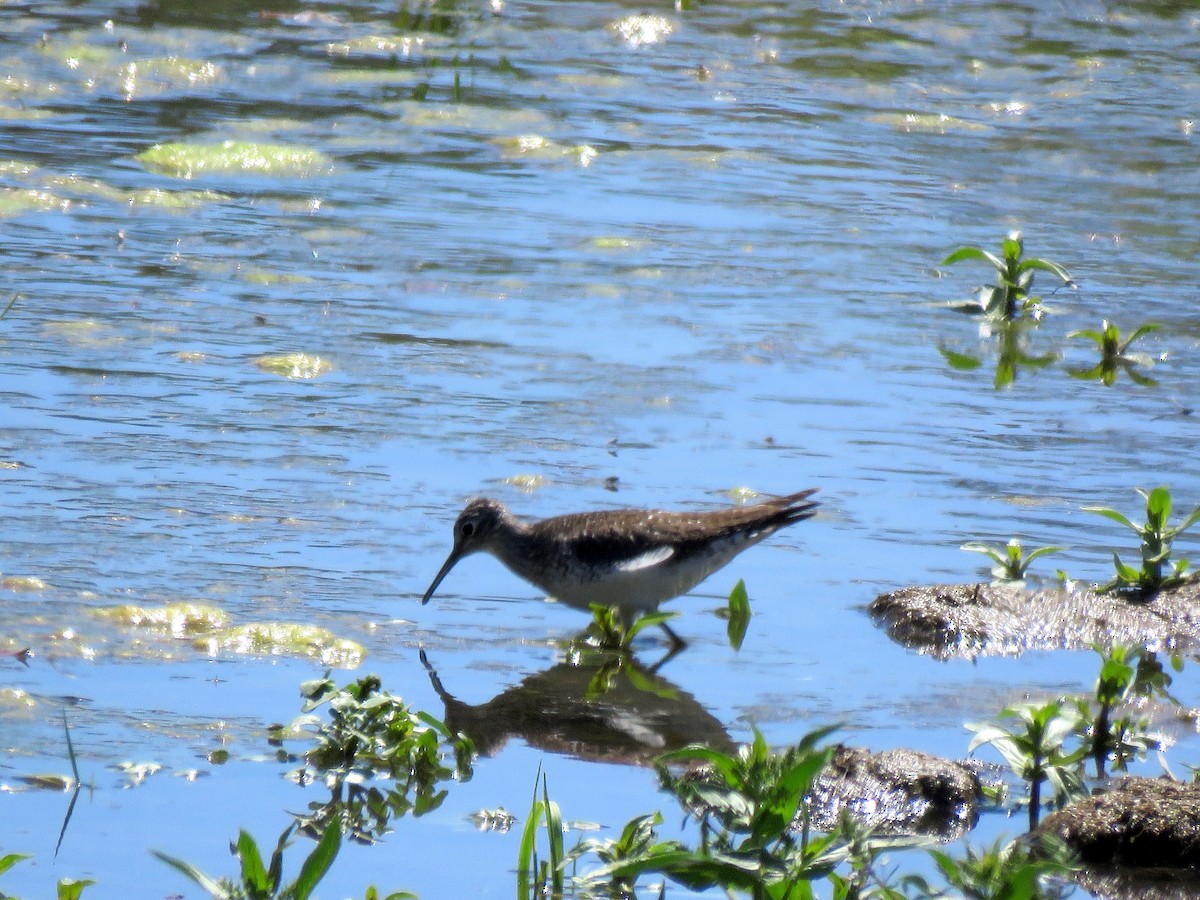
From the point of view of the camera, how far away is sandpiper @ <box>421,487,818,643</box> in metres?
5.70

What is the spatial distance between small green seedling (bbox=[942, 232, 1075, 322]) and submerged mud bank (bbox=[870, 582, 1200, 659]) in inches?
121

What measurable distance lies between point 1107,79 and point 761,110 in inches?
121

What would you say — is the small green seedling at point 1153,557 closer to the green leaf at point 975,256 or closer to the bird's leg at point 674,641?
the bird's leg at point 674,641

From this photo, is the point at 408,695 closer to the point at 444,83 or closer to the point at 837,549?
the point at 837,549

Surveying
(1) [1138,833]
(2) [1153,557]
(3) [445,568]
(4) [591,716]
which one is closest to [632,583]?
(3) [445,568]

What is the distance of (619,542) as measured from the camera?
570 centimetres

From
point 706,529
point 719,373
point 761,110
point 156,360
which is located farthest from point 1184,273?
point 156,360

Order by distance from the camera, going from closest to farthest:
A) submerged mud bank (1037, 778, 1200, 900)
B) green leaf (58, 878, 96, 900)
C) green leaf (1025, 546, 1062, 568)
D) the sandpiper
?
green leaf (58, 878, 96, 900), submerged mud bank (1037, 778, 1200, 900), green leaf (1025, 546, 1062, 568), the sandpiper

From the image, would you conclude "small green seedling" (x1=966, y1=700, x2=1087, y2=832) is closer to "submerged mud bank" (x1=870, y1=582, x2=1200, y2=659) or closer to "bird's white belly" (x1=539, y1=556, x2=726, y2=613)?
"submerged mud bank" (x1=870, y1=582, x2=1200, y2=659)

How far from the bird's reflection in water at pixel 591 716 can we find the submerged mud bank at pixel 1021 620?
0.79 m

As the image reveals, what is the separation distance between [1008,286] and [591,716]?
4.37m

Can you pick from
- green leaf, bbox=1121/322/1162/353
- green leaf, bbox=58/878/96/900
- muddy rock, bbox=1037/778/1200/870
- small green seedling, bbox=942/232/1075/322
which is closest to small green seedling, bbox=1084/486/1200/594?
muddy rock, bbox=1037/778/1200/870

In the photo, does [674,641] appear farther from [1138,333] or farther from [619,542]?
[1138,333]

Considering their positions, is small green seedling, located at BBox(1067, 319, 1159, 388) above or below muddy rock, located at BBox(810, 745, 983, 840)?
above
